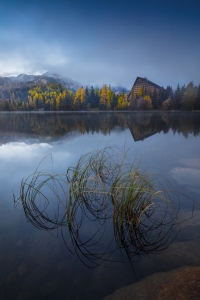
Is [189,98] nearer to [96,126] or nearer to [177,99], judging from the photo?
[177,99]

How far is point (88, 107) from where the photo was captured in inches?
3521

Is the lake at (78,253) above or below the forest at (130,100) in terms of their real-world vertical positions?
below

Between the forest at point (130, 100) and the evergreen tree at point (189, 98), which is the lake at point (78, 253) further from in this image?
the forest at point (130, 100)

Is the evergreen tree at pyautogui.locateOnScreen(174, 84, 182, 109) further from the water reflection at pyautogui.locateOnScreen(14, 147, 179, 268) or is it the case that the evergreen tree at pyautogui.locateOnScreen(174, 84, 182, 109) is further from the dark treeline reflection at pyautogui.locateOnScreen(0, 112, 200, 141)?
the water reflection at pyautogui.locateOnScreen(14, 147, 179, 268)

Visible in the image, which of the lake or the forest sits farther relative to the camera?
the forest

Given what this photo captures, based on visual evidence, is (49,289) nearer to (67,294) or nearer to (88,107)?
(67,294)

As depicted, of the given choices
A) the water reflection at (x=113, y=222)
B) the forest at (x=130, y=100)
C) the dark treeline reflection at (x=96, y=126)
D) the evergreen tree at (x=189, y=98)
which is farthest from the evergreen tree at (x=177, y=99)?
the water reflection at (x=113, y=222)

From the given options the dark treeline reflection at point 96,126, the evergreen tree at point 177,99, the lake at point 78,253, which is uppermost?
the evergreen tree at point 177,99

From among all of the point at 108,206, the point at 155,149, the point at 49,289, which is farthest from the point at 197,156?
the point at 49,289

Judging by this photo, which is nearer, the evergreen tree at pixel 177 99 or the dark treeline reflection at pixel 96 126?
the dark treeline reflection at pixel 96 126

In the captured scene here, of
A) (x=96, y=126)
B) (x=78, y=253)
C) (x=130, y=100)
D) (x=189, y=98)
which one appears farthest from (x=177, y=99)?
(x=78, y=253)

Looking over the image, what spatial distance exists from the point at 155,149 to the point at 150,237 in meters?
6.86

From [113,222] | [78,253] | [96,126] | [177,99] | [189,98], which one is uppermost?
[177,99]

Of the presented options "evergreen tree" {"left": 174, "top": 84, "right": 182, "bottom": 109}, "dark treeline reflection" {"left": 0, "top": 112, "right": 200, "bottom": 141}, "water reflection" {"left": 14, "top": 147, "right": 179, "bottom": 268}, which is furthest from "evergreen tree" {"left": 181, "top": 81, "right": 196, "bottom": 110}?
"water reflection" {"left": 14, "top": 147, "right": 179, "bottom": 268}
